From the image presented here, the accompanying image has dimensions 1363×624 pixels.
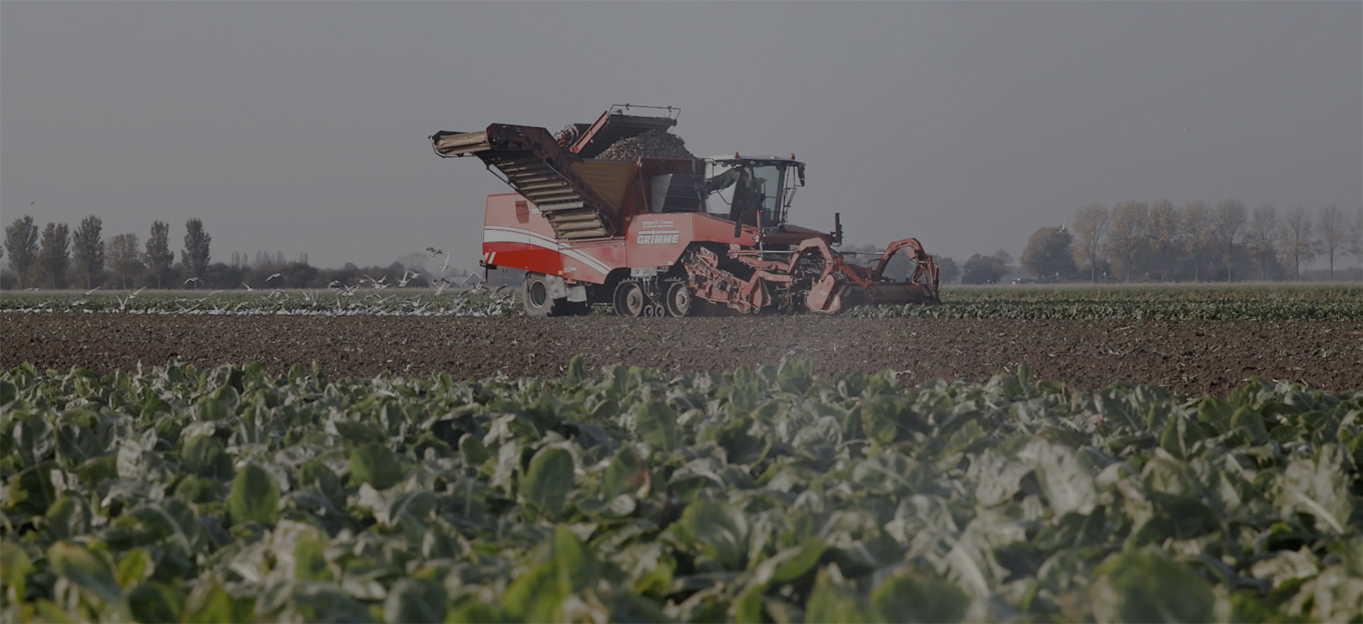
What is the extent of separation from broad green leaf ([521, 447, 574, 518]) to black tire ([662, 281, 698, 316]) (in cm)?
1773

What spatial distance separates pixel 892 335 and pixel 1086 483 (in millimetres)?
12950

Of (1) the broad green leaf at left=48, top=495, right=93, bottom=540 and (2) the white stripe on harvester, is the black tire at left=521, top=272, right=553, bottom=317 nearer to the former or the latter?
(2) the white stripe on harvester

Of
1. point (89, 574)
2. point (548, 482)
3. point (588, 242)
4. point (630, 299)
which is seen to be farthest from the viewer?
point (588, 242)

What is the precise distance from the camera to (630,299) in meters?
21.1

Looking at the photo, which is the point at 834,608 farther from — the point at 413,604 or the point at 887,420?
the point at 887,420

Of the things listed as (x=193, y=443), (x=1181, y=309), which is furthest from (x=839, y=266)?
(x=193, y=443)

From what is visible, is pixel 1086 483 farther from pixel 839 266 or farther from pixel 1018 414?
pixel 839 266

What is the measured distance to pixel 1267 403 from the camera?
128 inches

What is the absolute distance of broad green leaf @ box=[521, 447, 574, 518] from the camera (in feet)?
6.62

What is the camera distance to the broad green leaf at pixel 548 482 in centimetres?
202

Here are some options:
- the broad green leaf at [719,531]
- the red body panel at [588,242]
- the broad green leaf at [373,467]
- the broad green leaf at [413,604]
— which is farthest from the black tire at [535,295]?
the broad green leaf at [413,604]

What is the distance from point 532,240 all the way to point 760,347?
10.6m

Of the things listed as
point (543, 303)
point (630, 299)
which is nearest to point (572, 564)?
point (630, 299)

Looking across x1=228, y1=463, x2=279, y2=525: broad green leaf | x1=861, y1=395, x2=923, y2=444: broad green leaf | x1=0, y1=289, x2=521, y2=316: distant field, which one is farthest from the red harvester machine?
x1=228, y1=463, x2=279, y2=525: broad green leaf
